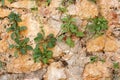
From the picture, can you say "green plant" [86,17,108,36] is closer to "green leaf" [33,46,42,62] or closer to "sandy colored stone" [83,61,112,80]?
"sandy colored stone" [83,61,112,80]

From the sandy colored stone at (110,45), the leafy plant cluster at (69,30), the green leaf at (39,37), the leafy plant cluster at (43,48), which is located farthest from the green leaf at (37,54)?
the sandy colored stone at (110,45)


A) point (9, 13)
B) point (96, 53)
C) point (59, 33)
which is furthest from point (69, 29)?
point (9, 13)

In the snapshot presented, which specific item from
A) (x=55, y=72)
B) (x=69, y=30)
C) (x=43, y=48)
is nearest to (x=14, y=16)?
(x=43, y=48)

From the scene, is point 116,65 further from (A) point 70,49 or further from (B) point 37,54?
(B) point 37,54

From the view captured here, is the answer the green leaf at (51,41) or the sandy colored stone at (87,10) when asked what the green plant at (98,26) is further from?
the green leaf at (51,41)

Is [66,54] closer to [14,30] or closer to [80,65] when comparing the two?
[80,65]

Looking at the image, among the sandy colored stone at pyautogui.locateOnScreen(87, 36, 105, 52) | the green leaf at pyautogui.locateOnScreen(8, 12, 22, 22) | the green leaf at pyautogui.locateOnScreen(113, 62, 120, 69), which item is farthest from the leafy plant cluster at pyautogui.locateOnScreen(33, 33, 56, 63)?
the green leaf at pyautogui.locateOnScreen(113, 62, 120, 69)

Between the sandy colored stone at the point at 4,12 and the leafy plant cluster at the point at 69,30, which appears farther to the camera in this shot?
the sandy colored stone at the point at 4,12
